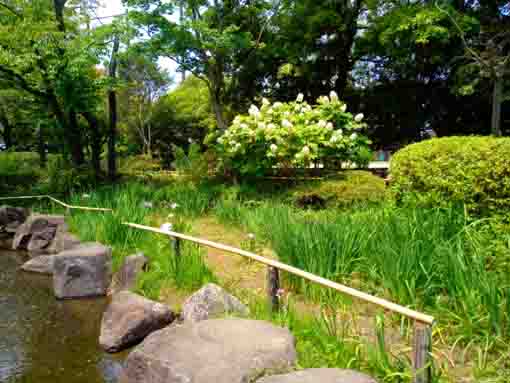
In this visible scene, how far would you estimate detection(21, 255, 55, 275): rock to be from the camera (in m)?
5.80

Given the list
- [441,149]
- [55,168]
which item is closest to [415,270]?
[441,149]

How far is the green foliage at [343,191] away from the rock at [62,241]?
353cm

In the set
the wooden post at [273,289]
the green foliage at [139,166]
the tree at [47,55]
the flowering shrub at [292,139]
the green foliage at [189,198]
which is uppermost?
the tree at [47,55]

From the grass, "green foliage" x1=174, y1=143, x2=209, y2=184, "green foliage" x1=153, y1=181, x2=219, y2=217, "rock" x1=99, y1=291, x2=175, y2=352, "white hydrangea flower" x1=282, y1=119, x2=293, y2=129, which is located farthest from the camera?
"green foliage" x1=174, y1=143, x2=209, y2=184

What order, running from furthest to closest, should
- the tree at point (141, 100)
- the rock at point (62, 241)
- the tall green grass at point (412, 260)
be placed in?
1. the tree at point (141, 100)
2. the rock at point (62, 241)
3. the tall green grass at point (412, 260)

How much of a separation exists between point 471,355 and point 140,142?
66.1 feet

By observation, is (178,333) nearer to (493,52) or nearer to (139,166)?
(493,52)

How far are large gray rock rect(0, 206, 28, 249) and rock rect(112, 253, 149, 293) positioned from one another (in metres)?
4.66

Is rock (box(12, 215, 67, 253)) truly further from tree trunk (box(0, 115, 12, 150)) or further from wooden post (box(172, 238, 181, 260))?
tree trunk (box(0, 115, 12, 150))

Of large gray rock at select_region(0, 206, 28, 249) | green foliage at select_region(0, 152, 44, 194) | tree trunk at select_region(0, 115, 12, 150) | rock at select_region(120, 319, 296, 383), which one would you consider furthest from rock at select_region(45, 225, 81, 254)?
tree trunk at select_region(0, 115, 12, 150)

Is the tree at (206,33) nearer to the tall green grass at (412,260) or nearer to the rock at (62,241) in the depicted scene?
the rock at (62,241)

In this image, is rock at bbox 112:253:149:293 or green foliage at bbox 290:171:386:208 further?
green foliage at bbox 290:171:386:208

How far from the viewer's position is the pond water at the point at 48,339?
3.08 meters

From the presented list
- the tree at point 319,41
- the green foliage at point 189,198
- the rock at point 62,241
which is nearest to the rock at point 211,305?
the green foliage at point 189,198
